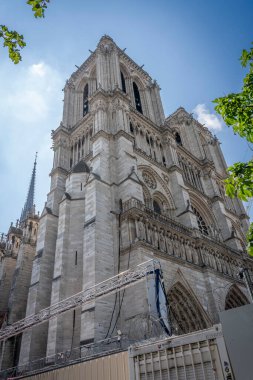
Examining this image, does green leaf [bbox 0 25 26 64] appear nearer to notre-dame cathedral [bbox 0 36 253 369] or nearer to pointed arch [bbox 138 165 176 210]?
notre-dame cathedral [bbox 0 36 253 369]

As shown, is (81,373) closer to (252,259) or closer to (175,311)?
(175,311)

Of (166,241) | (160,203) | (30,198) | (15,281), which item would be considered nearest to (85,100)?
(160,203)

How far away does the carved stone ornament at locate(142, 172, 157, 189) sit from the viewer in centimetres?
2211

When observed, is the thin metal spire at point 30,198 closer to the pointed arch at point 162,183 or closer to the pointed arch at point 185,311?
the pointed arch at point 162,183

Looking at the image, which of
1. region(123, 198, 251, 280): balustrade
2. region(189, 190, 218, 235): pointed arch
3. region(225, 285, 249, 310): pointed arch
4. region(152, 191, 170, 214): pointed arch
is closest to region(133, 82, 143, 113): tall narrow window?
region(189, 190, 218, 235): pointed arch

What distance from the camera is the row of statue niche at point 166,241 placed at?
16194mm

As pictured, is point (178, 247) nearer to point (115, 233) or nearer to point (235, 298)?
point (115, 233)

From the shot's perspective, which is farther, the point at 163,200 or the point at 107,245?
the point at 163,200

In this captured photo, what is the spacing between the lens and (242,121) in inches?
264

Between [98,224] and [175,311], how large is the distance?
20.3 feet

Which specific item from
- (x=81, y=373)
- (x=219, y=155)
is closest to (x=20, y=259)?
(x=81, y=373)

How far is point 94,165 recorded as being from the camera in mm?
19359

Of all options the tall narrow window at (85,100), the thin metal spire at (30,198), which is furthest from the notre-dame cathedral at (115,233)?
the thin metal spire at (30,198)

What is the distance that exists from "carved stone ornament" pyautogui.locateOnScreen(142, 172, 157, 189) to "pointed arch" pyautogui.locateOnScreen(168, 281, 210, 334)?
795cm
